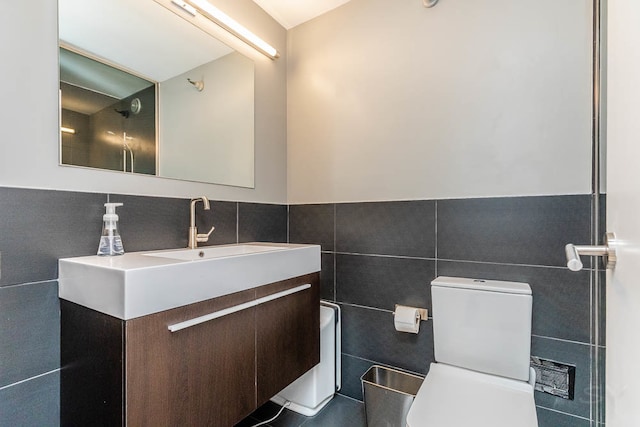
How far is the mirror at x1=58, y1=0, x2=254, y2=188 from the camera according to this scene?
1.11m

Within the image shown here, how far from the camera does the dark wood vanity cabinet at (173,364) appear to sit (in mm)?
817

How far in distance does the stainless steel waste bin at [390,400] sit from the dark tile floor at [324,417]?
0.13m

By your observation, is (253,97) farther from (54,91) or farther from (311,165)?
(54,91)

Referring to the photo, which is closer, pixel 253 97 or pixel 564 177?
pixel 564 177

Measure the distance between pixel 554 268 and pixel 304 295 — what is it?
3.52ft

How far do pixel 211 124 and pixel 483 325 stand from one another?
162 centimetres

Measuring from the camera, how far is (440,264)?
1.49m

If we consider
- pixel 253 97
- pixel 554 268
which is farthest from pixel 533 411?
pixel 253 97

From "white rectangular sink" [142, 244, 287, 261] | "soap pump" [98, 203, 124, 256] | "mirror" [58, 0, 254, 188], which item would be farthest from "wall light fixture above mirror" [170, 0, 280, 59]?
"white rectangular sink" [142, 244, 287, 261]

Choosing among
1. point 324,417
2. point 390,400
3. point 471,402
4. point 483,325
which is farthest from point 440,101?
point 324,417

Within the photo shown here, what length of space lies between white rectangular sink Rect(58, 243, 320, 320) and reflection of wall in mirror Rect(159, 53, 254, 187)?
49 cm

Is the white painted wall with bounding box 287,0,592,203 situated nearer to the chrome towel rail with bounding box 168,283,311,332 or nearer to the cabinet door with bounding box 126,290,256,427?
the chrome towel rail with bounding box 168,283,311,332

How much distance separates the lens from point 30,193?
0.97 metres

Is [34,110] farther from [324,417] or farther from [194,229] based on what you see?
[324,417]
